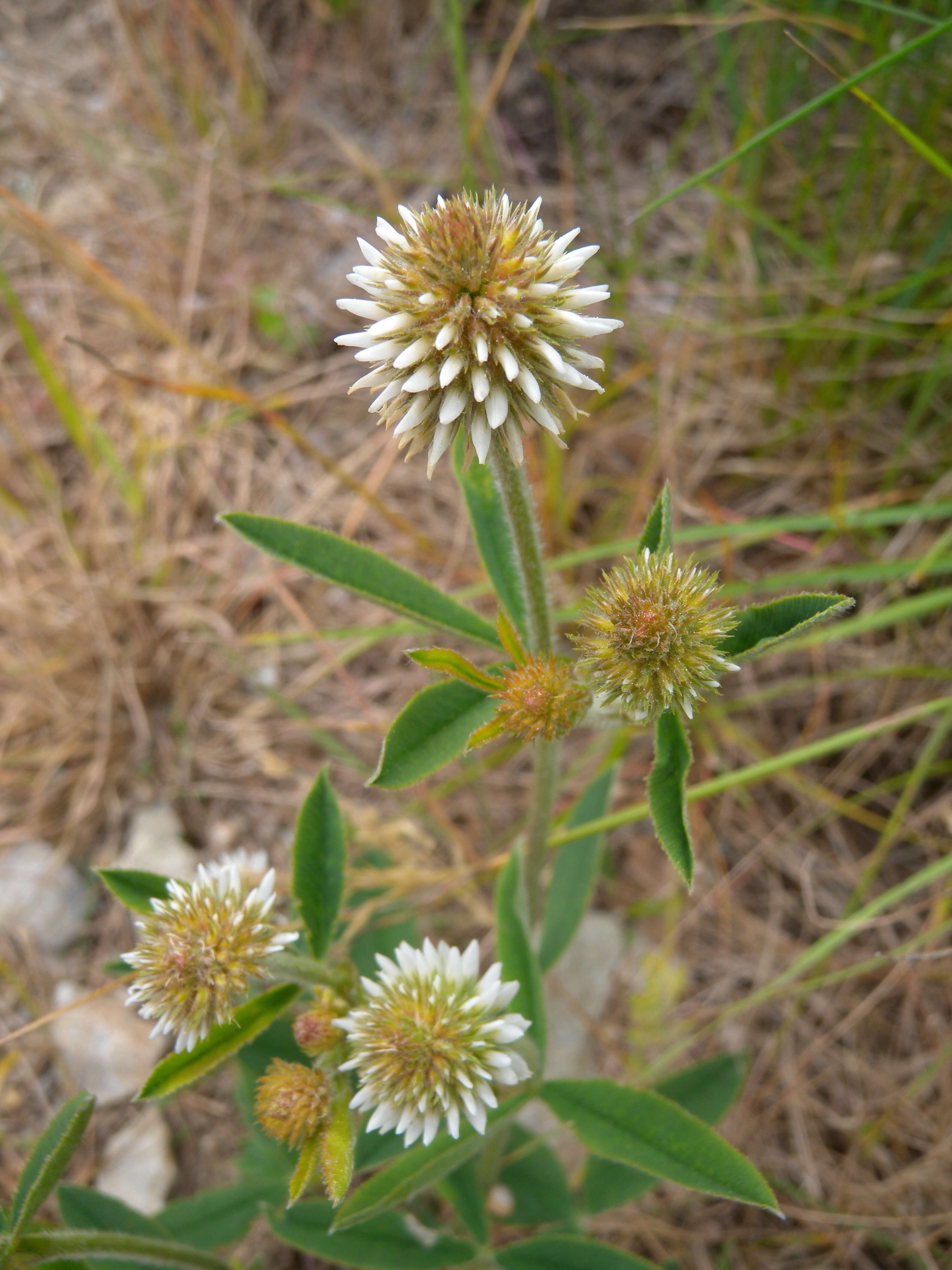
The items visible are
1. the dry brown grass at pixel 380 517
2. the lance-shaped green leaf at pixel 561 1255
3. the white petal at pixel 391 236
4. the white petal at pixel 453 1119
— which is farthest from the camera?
the dry brown grass at pixel 380 517

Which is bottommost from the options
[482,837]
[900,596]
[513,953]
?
[513,953]

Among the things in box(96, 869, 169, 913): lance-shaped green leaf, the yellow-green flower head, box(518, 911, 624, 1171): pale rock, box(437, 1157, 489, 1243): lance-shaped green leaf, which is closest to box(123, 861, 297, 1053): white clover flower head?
box(96, 869, 169, 913): lance-shaped green leaf

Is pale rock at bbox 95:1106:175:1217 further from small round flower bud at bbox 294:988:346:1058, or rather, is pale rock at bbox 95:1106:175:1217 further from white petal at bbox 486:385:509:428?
white petal at bbox 486:385:509:428

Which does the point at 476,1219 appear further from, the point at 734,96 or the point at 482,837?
the point at 734,96

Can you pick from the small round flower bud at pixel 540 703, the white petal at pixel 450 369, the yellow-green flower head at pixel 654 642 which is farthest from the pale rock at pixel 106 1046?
the white petal at pixel 450 369

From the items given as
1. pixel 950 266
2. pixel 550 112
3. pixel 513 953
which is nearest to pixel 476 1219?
pixel 513 953

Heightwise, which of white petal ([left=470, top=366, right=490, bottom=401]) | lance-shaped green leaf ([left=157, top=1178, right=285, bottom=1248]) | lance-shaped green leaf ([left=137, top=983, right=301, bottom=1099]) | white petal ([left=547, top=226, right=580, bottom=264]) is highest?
white petal ([left=547, top=226, right=580, bottom=264])

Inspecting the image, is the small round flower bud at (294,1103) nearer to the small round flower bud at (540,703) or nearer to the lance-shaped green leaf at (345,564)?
the small round flower bud at (540,703)
